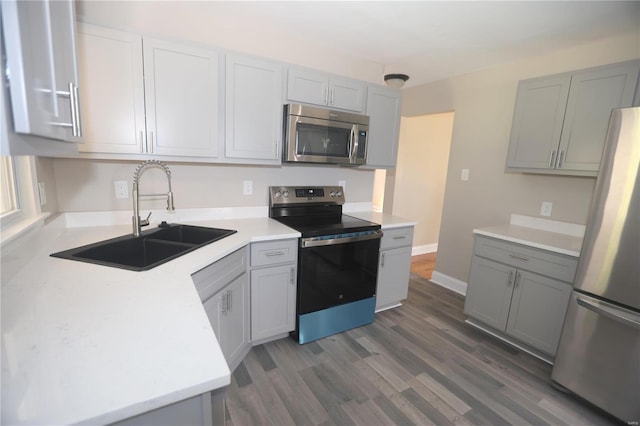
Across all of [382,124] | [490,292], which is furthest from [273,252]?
Answer: [490,292]

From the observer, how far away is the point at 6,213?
47.4 inches

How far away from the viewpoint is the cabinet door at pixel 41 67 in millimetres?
516

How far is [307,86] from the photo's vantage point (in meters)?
2.30

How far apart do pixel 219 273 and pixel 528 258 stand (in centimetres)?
223

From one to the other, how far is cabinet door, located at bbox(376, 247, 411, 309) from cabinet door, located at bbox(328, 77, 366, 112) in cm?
132

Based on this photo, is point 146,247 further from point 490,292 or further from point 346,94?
Answer: point 490,292

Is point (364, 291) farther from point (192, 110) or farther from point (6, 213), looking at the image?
point (6, 213)

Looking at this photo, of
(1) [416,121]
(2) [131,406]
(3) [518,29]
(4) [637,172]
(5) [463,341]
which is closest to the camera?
(2) [131,406]

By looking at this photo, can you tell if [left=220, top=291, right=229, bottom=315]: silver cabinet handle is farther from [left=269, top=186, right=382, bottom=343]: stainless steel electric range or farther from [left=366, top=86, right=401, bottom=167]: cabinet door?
[left=366, top=86, right=401, bottom=167]: cabinet door

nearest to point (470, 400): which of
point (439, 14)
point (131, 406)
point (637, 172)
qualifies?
point (637, 172)

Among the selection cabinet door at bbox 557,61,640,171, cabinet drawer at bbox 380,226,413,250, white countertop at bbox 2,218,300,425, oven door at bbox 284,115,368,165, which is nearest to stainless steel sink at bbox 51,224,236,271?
white countertop at bbox 2,218,300,425

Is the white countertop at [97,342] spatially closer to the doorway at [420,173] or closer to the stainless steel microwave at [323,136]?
the stainless steel microwave at [323,136]

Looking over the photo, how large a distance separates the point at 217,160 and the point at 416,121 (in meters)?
3.36

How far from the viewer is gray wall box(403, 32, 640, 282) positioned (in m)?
2.44
